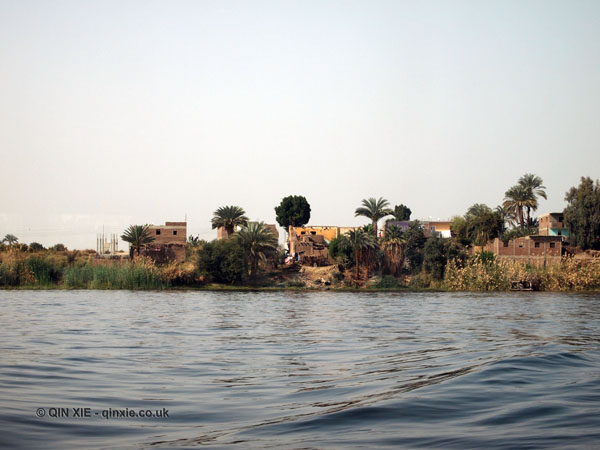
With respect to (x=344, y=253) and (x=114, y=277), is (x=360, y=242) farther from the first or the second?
(x=114, y=277)

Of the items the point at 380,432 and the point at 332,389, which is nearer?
the point at 380,432

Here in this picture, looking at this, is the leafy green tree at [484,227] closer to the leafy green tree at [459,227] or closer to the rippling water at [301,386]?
the leafy green tree at [459,227]

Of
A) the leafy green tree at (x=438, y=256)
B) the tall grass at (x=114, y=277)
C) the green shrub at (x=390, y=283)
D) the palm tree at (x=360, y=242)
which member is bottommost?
the green shrub at (x=390, y=283)

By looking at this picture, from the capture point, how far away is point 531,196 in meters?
92.3

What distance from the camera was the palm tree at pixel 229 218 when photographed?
78625 millimetres

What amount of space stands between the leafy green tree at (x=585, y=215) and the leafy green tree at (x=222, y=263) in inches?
1372

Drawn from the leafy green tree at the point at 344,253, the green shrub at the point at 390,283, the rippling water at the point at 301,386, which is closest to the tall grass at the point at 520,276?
the green shrub at the point at 390,283

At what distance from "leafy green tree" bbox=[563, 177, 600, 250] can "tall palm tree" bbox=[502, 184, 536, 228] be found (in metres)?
13.1

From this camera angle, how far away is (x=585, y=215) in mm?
74062

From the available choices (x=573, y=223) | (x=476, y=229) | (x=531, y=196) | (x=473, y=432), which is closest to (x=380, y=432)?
(x=473, y=432)

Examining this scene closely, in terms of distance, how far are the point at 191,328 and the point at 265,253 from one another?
4478 centimetres

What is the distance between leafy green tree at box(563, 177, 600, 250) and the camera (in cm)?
7306

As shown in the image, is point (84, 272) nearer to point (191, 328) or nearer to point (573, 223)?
point (191, 328)

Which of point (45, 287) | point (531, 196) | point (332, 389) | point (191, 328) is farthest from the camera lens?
point (531, 196)
